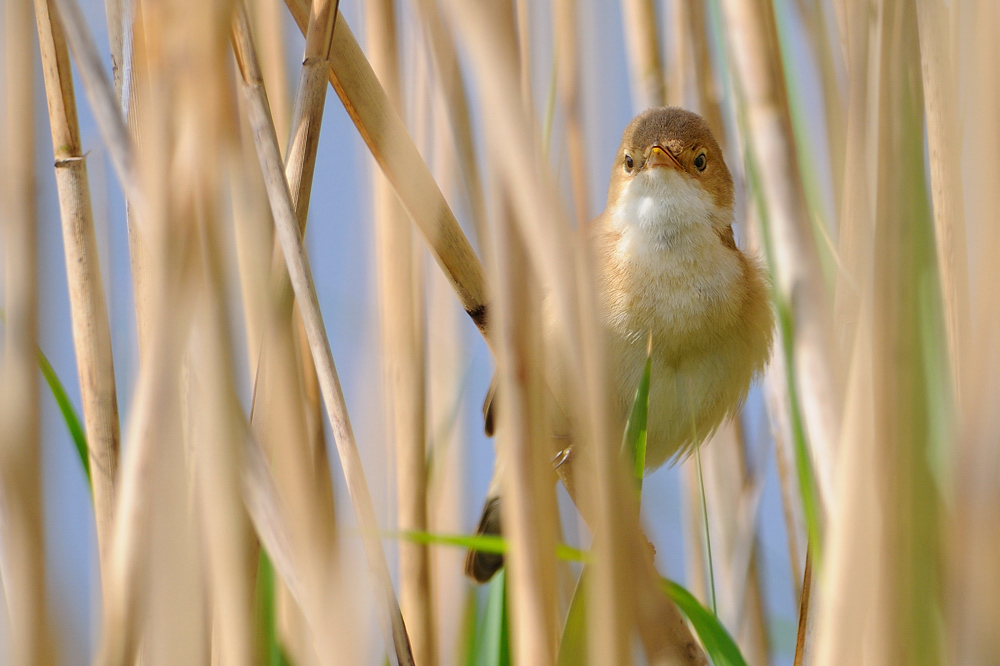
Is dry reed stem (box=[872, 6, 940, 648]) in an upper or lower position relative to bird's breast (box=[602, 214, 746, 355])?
lower

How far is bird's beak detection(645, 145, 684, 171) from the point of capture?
1.91 metres

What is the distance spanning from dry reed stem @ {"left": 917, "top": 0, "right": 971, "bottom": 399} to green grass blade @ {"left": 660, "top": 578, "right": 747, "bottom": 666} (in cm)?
38

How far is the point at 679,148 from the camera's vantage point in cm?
194

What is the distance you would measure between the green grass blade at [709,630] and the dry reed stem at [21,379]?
708mm

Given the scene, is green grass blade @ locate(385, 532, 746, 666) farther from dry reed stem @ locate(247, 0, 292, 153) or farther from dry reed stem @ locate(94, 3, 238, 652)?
dry reed stem @ locate(247, 0, 292, 153)

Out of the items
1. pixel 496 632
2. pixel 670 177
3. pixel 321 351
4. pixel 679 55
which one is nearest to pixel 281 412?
pixel 321 351

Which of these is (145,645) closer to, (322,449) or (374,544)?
(374,544)

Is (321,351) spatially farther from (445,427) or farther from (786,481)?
(786,481)

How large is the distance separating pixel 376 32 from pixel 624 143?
84 centimetres

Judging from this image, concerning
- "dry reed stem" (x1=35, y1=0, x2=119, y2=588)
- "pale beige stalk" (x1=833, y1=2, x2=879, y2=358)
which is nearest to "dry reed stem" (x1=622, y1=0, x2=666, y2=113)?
"pale beige stalk" (x1=833, y1=2, x2=879, y2=358)

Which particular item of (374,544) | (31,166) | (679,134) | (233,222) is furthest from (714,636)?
(679,134)

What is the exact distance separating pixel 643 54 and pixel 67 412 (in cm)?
131

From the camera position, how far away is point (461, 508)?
195 centimetres

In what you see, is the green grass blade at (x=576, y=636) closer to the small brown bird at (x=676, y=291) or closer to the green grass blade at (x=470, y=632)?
the green grass blade at (x=470, y=632)
